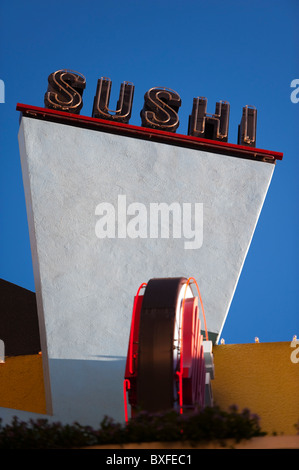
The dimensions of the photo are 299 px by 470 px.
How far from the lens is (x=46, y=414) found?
43.2ft

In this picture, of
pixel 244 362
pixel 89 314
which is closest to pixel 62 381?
pixel 89 314

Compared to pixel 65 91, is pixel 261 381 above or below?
below

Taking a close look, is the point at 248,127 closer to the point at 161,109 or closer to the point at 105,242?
the point at 161,109

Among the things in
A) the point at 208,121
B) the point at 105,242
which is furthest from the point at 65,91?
the point at 105,242

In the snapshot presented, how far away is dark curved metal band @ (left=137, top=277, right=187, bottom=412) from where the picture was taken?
8344 mm

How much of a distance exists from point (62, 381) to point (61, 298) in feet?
6.41

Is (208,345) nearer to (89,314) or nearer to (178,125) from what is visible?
(89,314)

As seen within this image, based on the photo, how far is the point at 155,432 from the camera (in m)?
6.86

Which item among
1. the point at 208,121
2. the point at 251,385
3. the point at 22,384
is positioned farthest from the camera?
the point at 208,121

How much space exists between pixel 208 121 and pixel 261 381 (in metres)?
8.16

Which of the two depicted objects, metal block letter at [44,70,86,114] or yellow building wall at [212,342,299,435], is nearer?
yellow building wall at [212,342,299,435]

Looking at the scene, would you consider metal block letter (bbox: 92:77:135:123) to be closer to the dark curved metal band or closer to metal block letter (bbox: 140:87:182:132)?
metal block letter (bbox: 140:87:182:132)

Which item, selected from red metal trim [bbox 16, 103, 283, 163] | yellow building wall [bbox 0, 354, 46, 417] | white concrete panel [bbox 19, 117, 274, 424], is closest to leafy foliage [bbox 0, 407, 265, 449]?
white concrete panel [bbox 19, 117, 274, 424]

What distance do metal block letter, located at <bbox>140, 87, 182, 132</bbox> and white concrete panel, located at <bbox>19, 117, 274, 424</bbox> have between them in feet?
3.45
